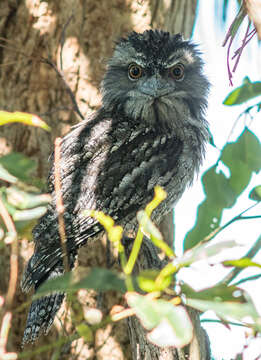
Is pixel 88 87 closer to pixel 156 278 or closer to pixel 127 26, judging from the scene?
pixel 127 26

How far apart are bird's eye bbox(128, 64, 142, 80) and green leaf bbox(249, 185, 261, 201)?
2.13 meters

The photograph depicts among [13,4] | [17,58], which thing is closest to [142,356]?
[17,58]

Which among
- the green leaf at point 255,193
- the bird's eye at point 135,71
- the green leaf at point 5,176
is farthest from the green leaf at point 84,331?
the bird's eye at point 135,71

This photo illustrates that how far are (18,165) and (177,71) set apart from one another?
89.1 inches

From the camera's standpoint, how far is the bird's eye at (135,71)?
119 inches

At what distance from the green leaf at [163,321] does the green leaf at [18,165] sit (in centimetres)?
37

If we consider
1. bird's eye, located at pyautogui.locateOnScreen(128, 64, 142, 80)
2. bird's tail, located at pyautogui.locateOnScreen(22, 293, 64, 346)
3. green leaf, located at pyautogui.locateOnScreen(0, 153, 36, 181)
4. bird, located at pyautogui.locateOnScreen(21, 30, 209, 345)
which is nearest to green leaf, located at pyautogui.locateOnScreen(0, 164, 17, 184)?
green leaf, located at pyautogui.locateOnScreen(0, 153, 36, 181)

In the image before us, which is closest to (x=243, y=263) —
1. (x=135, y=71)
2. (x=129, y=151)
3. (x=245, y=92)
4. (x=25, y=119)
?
(x=245, y=92)

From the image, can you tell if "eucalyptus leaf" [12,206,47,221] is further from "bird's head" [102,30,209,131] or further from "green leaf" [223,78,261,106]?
"bird's head" [102,30,209,131]

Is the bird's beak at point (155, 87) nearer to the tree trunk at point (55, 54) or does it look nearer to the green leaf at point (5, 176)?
the tree trunk at point (55, 54)

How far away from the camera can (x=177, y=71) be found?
10.1 feet

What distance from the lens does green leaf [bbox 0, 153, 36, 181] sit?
3.09 ft

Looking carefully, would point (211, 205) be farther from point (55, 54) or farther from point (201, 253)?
point (55, 54)

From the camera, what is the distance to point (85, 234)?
2646mm
